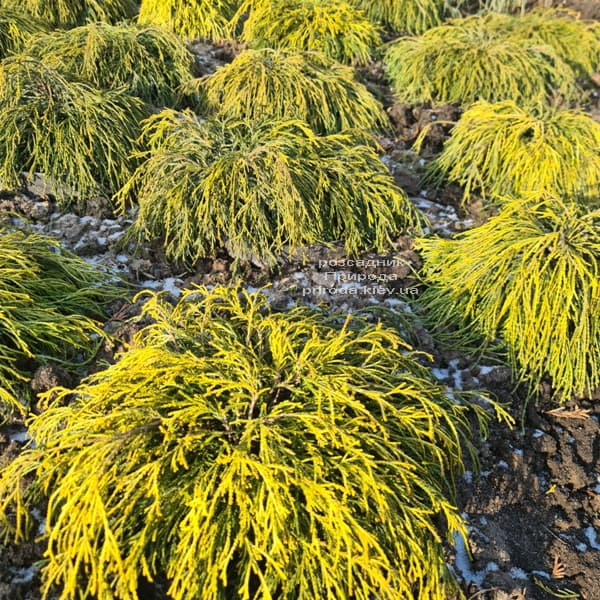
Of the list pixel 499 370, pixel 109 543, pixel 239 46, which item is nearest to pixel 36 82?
pixel 239 46

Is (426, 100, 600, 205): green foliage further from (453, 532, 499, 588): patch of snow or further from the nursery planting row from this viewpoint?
(453, 532, 499, 588): patch of snow

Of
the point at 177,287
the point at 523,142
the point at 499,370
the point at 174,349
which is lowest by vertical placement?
the point at 499,370

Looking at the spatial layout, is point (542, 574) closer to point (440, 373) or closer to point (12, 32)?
point (440, 373)

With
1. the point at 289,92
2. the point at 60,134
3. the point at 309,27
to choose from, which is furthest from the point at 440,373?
the point at 309,27

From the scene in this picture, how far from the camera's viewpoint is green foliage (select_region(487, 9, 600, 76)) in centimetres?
506

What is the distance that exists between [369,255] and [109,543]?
214 cm

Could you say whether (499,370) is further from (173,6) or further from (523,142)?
(173,6)

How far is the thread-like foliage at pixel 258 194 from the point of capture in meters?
2.95

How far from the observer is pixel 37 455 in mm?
1742

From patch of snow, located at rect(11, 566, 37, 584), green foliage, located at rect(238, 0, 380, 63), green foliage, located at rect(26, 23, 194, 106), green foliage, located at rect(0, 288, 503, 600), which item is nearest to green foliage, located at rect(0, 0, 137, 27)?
green foliage, located at rect(26, 23, 194, 106)

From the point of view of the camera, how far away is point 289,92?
145 inches

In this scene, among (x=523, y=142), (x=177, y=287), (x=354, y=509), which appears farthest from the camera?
(x=523, y=142)

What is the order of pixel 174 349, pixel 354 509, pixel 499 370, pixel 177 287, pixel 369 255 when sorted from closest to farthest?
pixel 354 509
pixel 174 349
pixel 499 370
pixel 177 287
pixel 369 255

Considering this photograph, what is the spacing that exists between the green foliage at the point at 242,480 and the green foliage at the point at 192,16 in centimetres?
356
